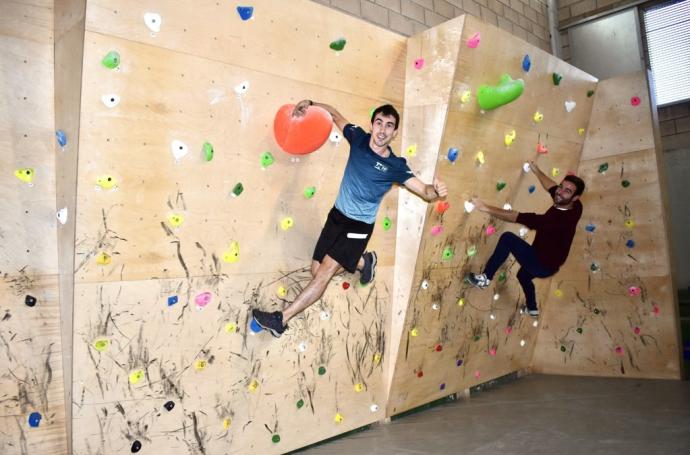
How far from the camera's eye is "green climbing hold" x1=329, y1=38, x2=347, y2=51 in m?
2.61

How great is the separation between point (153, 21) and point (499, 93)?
6.10 ft

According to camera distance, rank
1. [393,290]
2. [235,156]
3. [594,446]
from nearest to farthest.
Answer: [235,156] < [594,446] < [393,290]

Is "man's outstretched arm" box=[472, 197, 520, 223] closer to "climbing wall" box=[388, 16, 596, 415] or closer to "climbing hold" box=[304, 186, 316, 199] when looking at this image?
"climbing wall" box=[388, 16, 596, 415]

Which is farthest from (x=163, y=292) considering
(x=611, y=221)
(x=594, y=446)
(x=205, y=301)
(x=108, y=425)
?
(x=611, y=221)

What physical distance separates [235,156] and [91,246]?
70 centimetres

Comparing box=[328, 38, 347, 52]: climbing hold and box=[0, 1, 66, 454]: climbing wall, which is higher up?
box=[328, 38, 347, 52]: climbing hold

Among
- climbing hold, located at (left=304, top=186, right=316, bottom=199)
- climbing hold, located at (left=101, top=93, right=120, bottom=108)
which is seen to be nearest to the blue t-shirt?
climbing hold, located at (left=304, top=186, right=316, bottom=199)

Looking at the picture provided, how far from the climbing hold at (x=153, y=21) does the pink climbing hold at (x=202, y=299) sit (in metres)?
1.11

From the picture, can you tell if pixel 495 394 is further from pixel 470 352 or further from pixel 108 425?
pixel 108 425

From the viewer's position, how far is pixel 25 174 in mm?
2059

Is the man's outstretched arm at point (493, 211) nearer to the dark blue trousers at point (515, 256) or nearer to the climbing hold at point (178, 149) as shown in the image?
the dark blue trousers at point (515, 256)

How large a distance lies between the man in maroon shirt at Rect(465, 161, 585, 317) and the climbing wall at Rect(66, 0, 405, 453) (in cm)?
119

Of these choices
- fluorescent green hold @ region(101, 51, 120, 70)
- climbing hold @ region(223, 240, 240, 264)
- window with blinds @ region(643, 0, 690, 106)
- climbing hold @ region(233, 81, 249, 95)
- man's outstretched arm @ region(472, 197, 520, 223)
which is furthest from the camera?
window with blinds @ region(643, 0, 690, 106)

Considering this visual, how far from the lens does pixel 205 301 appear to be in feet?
8.08
